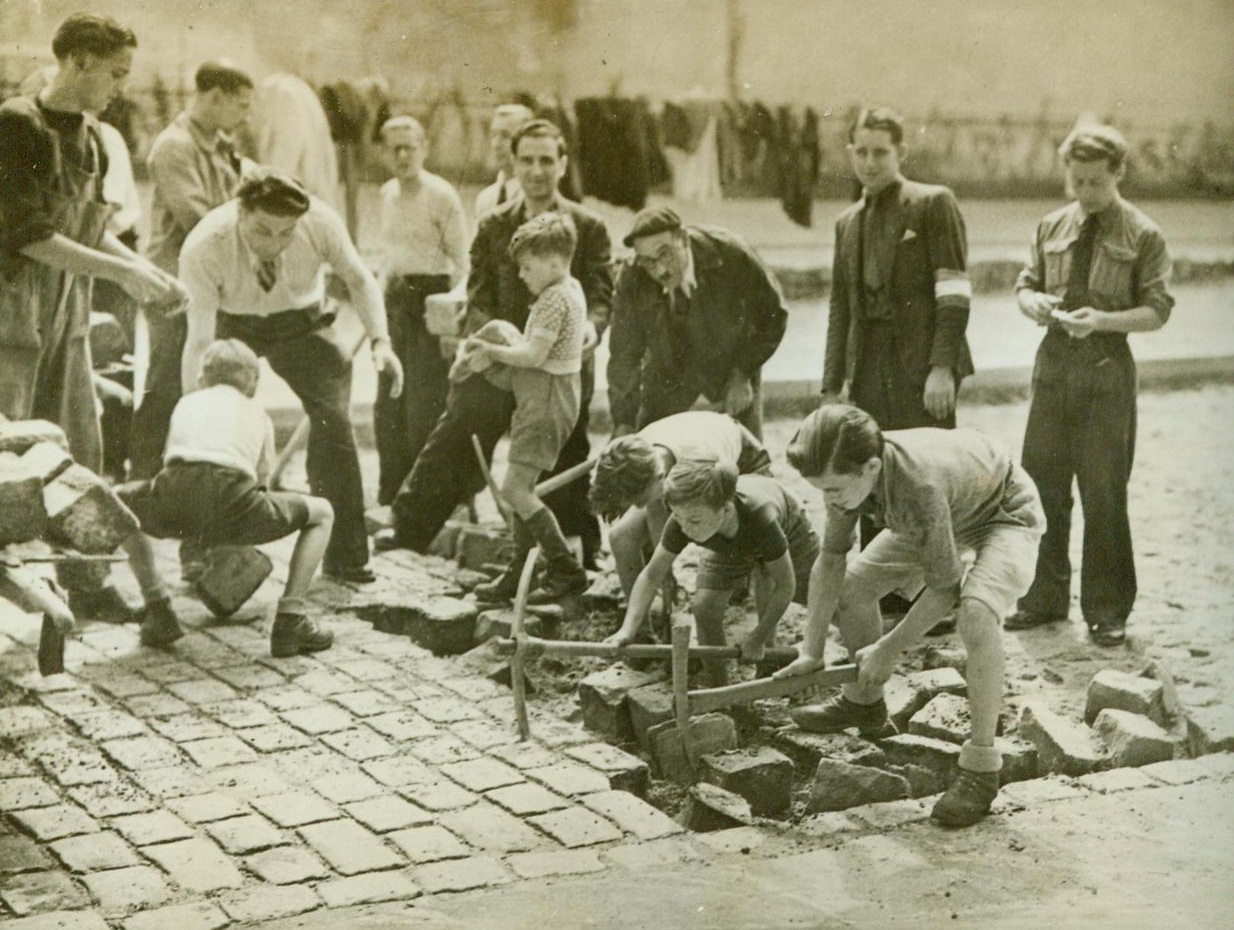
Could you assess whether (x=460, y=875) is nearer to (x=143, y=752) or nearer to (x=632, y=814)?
(x=632, y=814)

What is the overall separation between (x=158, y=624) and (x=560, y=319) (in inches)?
75.1

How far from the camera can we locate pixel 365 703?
255 inches

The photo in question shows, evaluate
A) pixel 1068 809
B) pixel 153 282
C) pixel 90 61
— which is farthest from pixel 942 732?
pixel 90 61

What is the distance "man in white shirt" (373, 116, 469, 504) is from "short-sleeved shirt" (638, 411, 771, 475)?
49.2 inches

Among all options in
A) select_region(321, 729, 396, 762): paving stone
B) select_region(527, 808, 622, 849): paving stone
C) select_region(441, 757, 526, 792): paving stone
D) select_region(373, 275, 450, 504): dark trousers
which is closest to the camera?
select_region(527, 808, 622, 849): paving stone

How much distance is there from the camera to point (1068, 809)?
5773 millimetres

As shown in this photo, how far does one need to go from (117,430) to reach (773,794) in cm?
276

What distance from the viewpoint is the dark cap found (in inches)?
249

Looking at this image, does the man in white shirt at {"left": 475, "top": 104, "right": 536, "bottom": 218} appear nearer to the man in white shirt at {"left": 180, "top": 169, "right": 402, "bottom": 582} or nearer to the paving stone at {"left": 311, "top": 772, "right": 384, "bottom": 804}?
the man in white shirt at {"left": 180, "top": 169, "right": 402, "bottom": 582}

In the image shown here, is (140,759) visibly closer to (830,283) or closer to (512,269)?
(512,269)

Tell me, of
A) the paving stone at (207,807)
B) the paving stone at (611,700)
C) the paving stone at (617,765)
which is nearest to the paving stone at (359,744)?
the paving stone at (207,807)

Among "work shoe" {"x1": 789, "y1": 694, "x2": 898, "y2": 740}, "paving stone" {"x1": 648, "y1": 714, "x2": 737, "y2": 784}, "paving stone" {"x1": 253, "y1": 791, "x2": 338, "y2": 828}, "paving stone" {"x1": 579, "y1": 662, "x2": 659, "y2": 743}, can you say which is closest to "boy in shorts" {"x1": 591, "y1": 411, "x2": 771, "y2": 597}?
"paving stone" {"x1": 579, "y1": 662, "x2": 659, "y2": 743}

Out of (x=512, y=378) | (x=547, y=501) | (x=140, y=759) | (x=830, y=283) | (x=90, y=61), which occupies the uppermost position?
(x=90, y=61)

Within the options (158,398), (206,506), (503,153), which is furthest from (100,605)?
(503,153)
